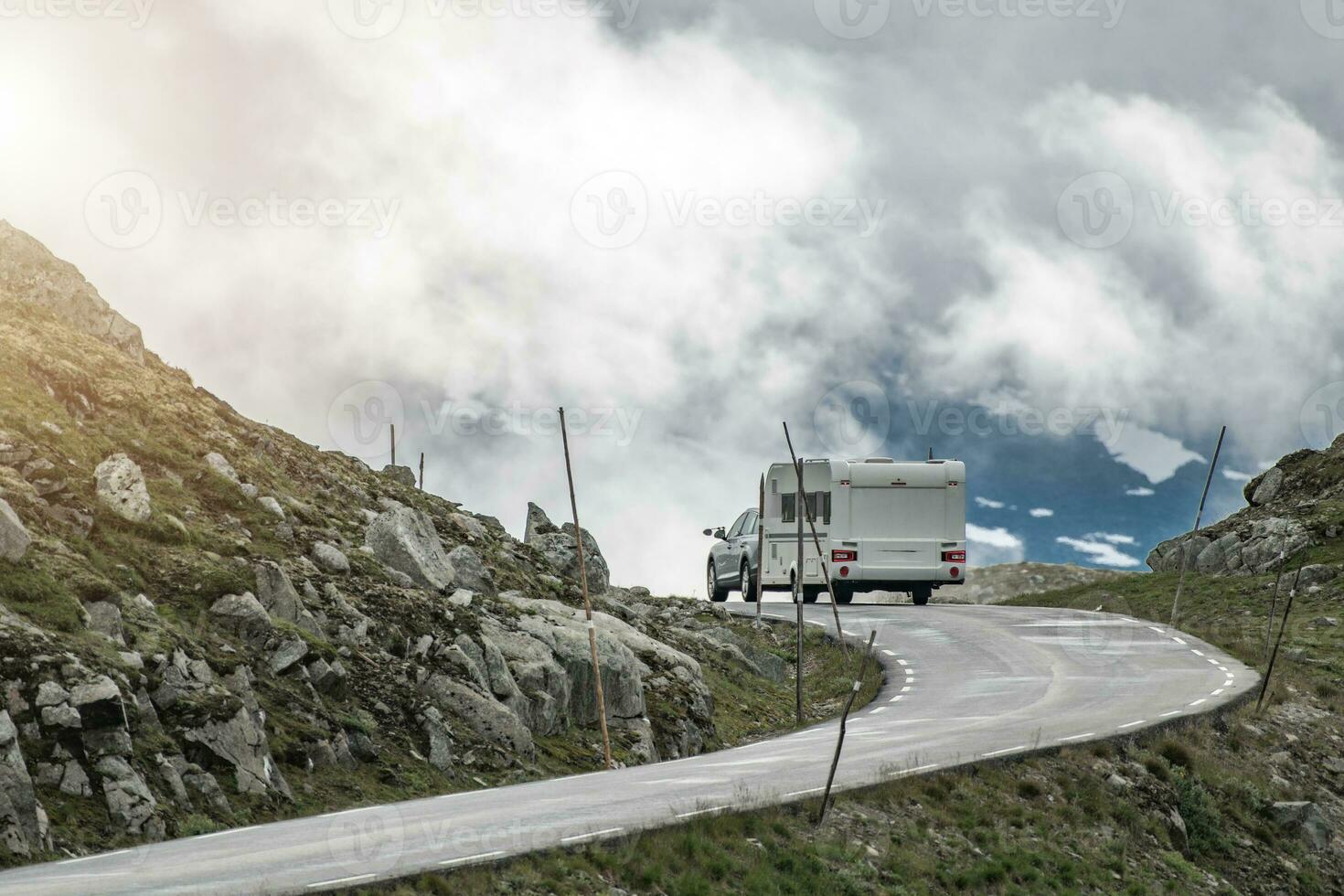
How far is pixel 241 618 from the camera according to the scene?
19141 millimetres

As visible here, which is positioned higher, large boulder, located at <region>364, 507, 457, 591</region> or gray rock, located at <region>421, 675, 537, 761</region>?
large boulder, located at <region>364, 507, 457, 591</region>

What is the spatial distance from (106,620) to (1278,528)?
43.2 metres

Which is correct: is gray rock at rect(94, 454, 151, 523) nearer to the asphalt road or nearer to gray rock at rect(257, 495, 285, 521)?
gray rock at rect(257, 495, 285, 521)

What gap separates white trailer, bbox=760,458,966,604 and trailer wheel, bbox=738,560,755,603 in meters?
4.26

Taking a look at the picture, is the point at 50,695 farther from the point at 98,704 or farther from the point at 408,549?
the point at 408,549

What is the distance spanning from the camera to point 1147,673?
28422mm

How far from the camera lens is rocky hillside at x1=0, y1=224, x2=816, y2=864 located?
49.2 ft

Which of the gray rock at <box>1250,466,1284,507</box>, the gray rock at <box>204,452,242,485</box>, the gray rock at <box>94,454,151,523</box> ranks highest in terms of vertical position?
the gray rock at <box>1250,466,1284,507</box>

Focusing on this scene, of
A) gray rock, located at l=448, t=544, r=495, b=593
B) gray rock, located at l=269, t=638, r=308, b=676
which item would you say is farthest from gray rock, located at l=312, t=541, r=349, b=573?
gray rock, located at l=269, t=638, r=308, b=676

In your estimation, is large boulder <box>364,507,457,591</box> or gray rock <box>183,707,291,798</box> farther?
large boulder <box>364,507,457,591</box>

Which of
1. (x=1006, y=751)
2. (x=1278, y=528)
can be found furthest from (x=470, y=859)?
(x=1278, y=528)

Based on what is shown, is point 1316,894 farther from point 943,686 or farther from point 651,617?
point 651,617

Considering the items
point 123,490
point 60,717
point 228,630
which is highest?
point 123,490

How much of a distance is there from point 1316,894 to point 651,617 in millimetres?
18909
